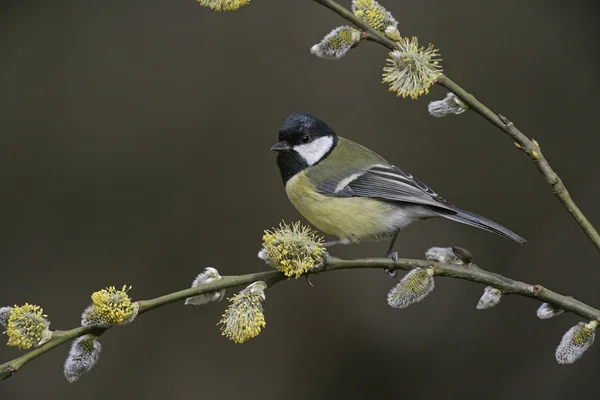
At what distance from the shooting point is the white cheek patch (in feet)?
→ 7.57

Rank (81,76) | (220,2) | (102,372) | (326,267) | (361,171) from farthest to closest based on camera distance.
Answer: (81,76) < (102,372) < (361,171) < (326,267) < (220,2)

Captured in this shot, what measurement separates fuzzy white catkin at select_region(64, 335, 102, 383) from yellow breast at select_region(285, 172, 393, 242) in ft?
3.31

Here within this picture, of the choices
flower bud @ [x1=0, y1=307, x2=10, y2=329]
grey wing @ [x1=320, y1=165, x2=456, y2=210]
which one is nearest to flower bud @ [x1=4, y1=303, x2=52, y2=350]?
flower bud @ [x1=0, y1=307, x2=10, y2=329]

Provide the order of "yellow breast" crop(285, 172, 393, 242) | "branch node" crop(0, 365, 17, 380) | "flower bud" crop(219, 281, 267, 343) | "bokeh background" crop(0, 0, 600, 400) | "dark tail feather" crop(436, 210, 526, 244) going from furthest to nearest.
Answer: "bokeh background" crop(0, 0, 600, 400) → "yellow breast" crop(285, 172, 393, 242) → "dark tail feather" crop(436, 210, 526, 244) → "flower bud" crop(219, 281, 267, 343) → "branch node" crop(0, 365, 17, 380)

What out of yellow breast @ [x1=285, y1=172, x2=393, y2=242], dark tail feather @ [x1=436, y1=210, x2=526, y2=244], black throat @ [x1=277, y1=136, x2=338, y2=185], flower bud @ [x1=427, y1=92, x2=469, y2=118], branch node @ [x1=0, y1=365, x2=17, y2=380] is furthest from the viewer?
black throat @ [x1=277, y1=136, x2=338, y2=185]

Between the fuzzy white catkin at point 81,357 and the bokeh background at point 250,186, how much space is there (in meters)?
2.10

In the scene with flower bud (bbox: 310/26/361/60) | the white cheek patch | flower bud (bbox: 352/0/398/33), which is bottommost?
flower bud (bbox: 310/26/361/60)

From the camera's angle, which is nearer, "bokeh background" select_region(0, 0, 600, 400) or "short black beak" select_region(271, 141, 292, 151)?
"short black beak" select_region(271, 141, 292, 151)

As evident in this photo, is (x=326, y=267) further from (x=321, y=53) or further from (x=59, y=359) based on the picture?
(x=59, y=359)

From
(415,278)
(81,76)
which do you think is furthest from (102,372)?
(415,278)

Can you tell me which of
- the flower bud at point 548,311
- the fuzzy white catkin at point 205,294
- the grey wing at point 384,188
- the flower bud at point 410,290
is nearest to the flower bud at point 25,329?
the fuzzy white catkin at point 205,294

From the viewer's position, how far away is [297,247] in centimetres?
147

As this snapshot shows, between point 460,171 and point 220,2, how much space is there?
2.53 metres

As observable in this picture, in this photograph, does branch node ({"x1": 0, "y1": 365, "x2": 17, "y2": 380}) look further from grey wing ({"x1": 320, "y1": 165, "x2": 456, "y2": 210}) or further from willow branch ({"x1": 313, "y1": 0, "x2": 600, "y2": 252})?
grey wing ({"x1": 320, "y1": 165, "x2": 456, "y2": 210})
